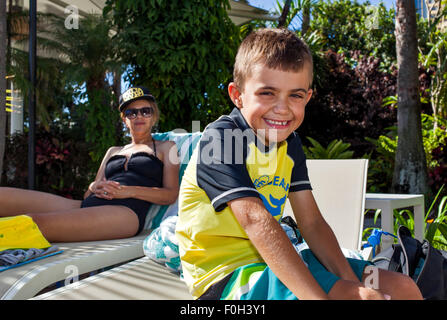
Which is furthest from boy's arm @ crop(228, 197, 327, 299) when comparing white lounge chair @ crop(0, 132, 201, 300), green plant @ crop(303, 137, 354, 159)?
green plant @ crop(303, 137, 354, 159)

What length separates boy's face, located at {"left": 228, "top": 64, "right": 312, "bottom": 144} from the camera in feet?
4.47

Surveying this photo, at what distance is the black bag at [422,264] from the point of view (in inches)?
60.6

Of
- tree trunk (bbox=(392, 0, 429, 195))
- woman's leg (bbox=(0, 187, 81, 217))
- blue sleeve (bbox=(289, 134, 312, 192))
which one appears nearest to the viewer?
blue sleeve (bbox=(289, 134, 312, 192))

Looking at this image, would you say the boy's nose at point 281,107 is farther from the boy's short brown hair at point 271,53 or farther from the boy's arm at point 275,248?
the boy's arm at point 275,248

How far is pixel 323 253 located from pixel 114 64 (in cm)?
641

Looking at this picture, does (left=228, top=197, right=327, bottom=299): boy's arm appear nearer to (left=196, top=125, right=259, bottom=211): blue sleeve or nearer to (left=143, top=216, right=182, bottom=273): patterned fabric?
(left=196, top=125, right=259, bottom=211): blue sleeve

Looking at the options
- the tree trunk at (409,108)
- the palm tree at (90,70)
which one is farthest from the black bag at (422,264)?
the tree trunk at (409,108)

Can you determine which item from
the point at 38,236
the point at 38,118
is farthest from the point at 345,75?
the point at 38,236

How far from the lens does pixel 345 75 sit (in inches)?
484

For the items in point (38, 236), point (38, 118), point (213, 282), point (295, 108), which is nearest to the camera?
point (213, 282)

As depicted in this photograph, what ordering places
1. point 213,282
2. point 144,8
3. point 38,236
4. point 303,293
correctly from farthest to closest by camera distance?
point 144,8 → point 38,236 → point 213,282 → point 303,293

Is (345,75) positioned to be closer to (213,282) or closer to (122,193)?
(122,193)

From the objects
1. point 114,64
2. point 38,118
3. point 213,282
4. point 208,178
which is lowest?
point 213,282

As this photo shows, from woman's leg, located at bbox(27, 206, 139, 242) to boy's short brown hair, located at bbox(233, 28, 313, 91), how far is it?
1.75 metres
